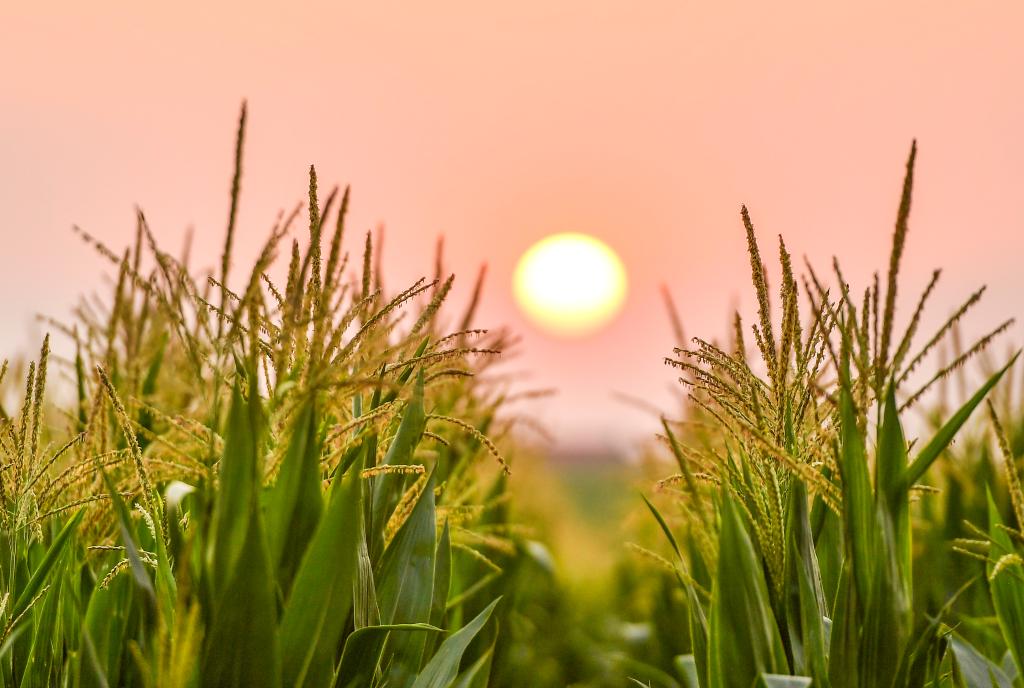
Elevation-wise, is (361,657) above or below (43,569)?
below

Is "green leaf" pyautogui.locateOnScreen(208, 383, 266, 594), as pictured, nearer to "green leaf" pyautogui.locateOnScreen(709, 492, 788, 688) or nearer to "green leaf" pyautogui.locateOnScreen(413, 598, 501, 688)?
"green leaf" pyautogui.locateOnScreen(413, 598, 501, 688)

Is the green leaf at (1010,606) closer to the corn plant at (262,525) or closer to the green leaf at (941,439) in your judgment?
the green leaf at (941,439)

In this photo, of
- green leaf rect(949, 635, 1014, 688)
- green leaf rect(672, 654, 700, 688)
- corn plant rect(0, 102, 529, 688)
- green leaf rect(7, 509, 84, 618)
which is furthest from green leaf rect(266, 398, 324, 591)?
green leaf rect(949, 635, 1014, 688)

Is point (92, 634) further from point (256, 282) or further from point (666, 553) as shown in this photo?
point (666, 553)

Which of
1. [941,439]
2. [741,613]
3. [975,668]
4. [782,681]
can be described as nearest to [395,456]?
[741,613]

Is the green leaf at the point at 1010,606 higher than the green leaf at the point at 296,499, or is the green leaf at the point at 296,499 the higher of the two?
the green leaf at the point at 296,499

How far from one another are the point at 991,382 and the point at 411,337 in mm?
1155

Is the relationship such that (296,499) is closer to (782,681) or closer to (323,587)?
(323,587)

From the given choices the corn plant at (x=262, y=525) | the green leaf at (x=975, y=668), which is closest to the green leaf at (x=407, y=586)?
the corn plant at (x=262, y=525)

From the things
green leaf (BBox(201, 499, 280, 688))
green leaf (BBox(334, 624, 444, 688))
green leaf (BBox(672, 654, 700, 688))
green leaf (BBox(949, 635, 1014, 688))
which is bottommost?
green leaf (BBox(672, 654, 700, 688))

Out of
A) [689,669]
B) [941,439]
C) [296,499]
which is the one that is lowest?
[689,669]

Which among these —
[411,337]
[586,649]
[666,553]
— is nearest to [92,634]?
[411,337]

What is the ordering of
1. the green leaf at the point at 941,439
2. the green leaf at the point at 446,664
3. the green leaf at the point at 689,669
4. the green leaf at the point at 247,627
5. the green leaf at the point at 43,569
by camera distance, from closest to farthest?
the green leaf at the point at 247,627, the green leaf at the point at 941,439, the green leaf at the point at 446,664, the green leaf at the point at 43,569, the green leaf at the point at 689,669

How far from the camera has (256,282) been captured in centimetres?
153
